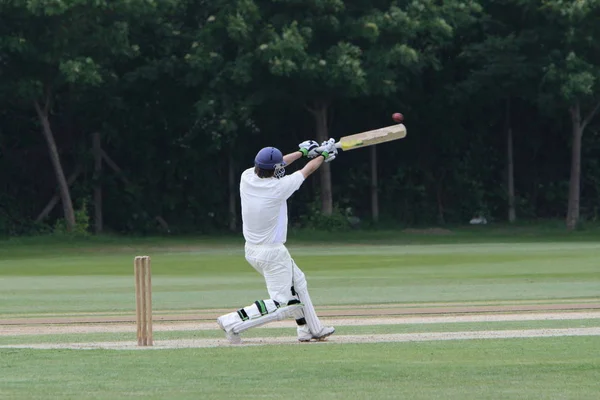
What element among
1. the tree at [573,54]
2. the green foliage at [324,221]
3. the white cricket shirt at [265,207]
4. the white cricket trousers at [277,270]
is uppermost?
the tree at [573,54]

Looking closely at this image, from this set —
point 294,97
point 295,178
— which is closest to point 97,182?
point 294,97

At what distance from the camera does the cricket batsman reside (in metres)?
11.7

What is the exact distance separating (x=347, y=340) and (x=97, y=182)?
26275 millimetres

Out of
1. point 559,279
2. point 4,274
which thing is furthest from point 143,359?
point 4,274

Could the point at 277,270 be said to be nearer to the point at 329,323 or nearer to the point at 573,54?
the point at 329,323

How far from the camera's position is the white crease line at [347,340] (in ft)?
37.9

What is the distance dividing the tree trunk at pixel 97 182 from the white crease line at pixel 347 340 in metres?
25.5

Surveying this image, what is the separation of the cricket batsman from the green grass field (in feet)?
1.09

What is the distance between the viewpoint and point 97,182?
3759 centimetres

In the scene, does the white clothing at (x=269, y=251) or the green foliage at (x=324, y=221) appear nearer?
the white clothing at (x=269, y=251)

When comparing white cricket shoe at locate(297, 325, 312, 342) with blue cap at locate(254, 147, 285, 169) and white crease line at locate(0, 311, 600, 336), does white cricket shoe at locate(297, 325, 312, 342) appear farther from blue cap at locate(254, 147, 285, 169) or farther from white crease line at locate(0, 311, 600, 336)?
white crease line at locate(0, 311, 600, 336)

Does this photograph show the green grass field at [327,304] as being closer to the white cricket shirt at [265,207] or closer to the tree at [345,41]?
the white cricket shirt at [265,207]

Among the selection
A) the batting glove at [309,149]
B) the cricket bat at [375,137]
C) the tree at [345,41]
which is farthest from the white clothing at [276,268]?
the tree at [345,41]

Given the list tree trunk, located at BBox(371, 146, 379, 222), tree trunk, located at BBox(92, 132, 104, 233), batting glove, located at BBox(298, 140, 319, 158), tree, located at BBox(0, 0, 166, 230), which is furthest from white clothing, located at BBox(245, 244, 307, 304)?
tree trunk, located at BBox(371, 146, 379, 222)
